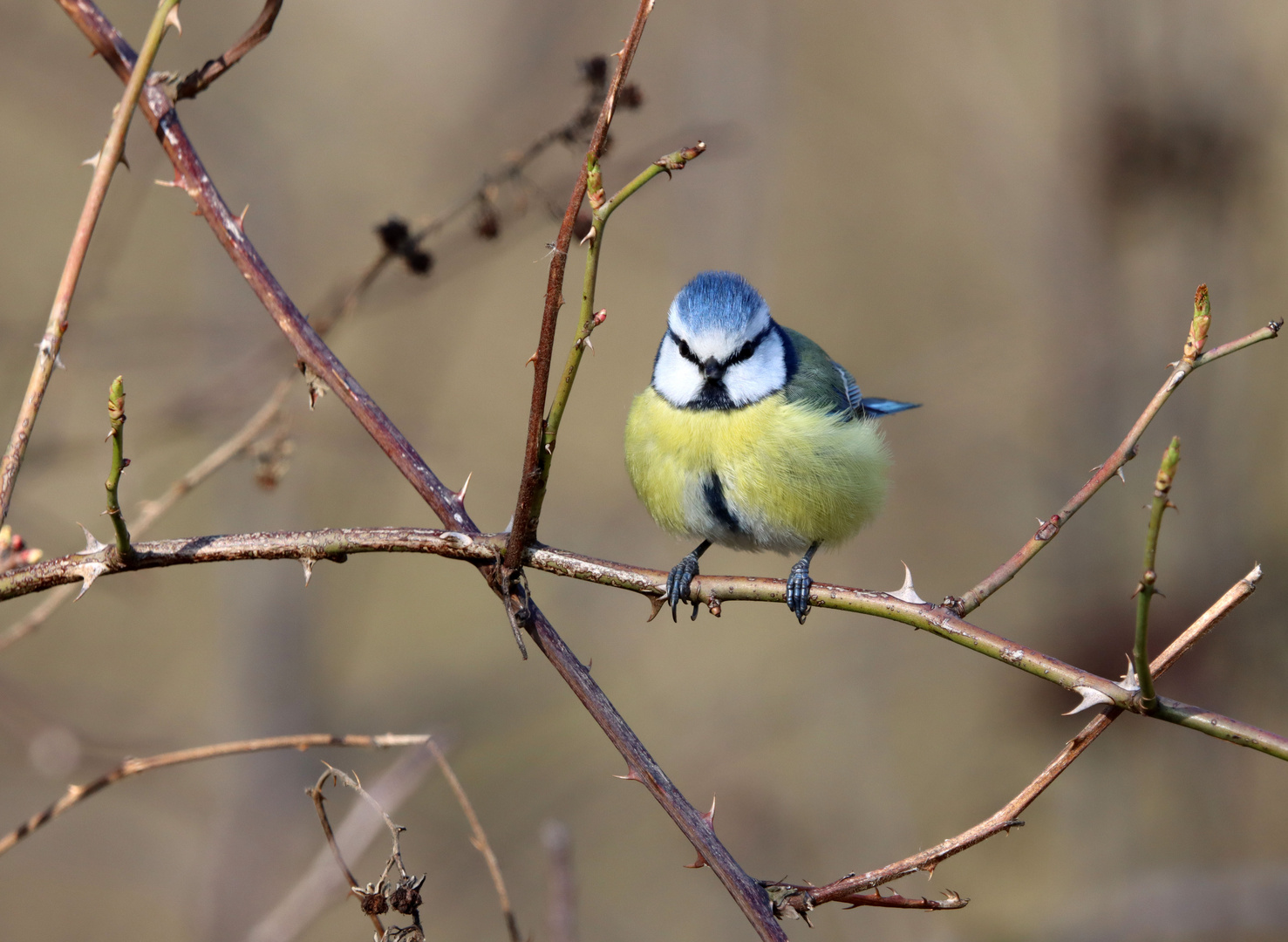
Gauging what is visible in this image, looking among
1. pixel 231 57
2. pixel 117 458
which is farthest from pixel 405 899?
pixel 231 57

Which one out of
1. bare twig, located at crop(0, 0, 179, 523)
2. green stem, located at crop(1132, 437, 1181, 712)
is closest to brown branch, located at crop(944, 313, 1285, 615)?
green stem, located at crop(1132, 437, 1181, 712)

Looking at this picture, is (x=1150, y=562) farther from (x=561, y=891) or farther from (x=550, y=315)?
(x=561, y=891)

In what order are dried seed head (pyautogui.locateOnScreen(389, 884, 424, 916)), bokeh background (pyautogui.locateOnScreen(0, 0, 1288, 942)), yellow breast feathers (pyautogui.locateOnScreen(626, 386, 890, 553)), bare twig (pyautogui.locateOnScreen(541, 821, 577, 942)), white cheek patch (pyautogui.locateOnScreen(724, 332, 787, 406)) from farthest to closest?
bokeh background (pyautogui.locateOnScreen(0, 0, 1288, 942)) < white cheek patch (pyautogui.locateOnScreen(724, 332, 787, 406)) < yellow breast feathers (pyautogui.locateOnScreen(626, 386, 890, 553)) < bare twig (pyautogui.locateOnScreen(541, 821, 577, 942)) < dried seed head (pyautogui.locateOnScreen(389, 884, 424, 916))

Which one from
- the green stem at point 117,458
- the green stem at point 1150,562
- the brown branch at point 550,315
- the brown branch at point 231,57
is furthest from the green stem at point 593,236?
the brown branch at point 231,57

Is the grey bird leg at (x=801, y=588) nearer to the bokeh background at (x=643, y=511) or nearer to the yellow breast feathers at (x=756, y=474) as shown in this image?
the yellow breast feathers at (x=756, y=474)

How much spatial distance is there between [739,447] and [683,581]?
0.92m

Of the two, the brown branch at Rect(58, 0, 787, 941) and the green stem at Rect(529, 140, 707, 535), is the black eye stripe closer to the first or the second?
the brown branch at Rect(58, 0, 787, 941)

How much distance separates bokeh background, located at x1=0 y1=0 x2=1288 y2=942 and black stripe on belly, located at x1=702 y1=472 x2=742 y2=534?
100 centimetres

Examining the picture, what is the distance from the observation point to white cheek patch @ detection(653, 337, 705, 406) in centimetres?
331

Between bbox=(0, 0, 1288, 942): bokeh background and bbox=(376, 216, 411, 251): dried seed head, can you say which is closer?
bbox=(376, 216, 411, 251): dried seed head

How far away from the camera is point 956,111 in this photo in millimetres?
5180

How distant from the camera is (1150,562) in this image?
3.91 ft

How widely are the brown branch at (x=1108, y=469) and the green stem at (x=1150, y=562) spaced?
24cm

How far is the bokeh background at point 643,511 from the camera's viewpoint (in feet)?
14.4
